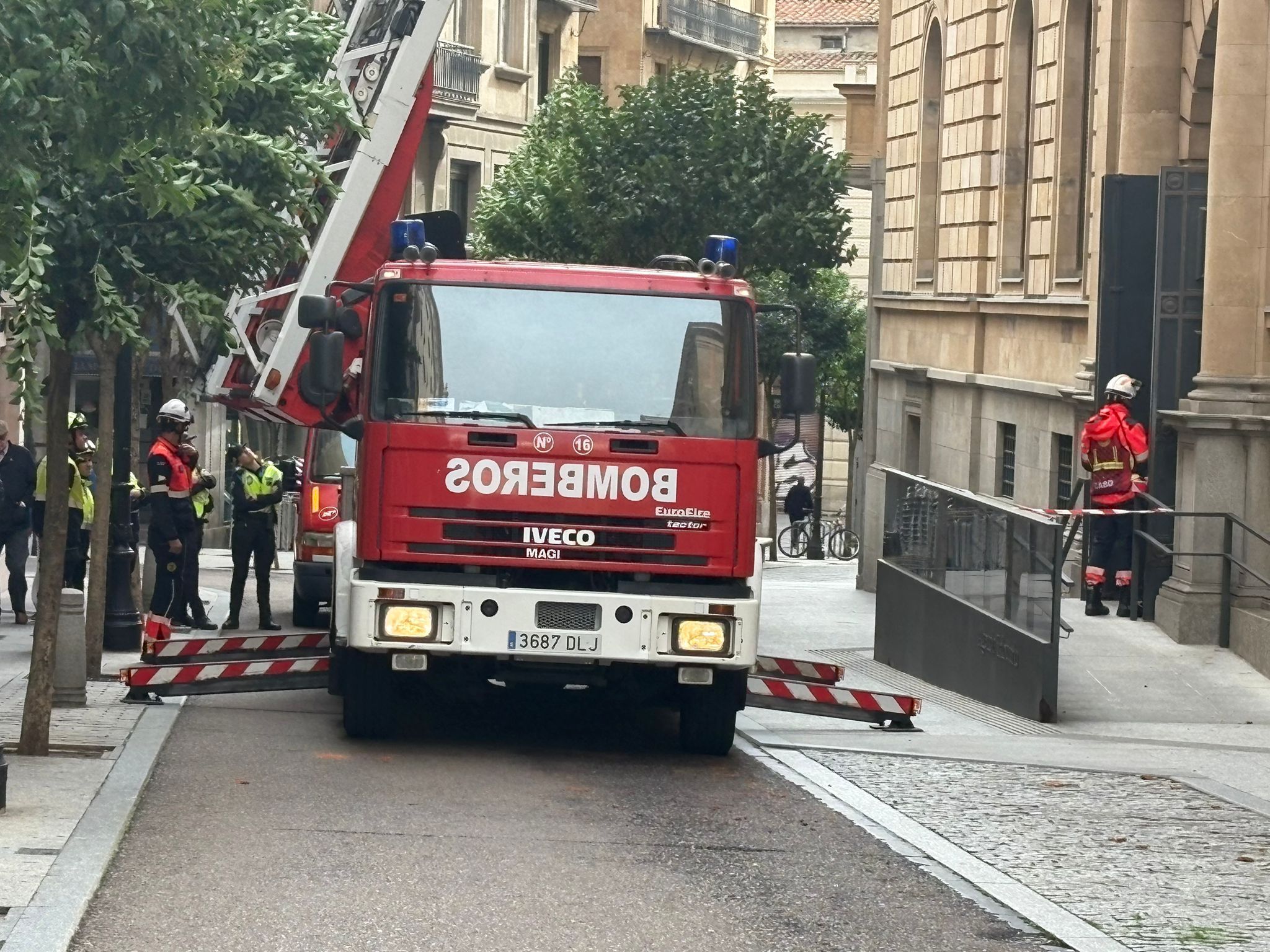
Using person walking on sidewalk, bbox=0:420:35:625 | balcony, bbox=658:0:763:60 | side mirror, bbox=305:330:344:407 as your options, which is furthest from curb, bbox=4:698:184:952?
balcony, bbox=658:0:763:60

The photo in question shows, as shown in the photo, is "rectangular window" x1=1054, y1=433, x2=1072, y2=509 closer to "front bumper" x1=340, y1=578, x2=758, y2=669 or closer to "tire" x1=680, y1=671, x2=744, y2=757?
"tire" x1=680, y1=671, x2=744, y2=757

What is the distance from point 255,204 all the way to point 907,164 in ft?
53.4

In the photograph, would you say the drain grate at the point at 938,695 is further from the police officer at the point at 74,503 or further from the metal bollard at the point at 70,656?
the police officer at the point at 74,503

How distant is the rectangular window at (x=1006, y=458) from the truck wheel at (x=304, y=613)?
7306 millimetres

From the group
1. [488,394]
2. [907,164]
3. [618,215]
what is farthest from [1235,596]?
[618,215]

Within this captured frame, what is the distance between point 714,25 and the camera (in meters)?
64.9

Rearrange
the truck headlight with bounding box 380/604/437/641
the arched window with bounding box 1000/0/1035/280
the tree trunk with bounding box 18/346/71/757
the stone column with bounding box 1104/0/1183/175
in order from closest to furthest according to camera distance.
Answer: the tree trunk with bounding box 18/346/71/757
the truck headlight with bounding box 380/604/437/641
the stone column with bounding box 1104/0/1183/175
the arched window with bounding box 1000/0/1035/280

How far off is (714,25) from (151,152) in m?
54.5

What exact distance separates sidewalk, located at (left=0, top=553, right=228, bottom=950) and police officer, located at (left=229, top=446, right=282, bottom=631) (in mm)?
4471

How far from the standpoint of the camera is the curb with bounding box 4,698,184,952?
6883 mm

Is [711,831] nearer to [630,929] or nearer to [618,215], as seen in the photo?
[630,929]

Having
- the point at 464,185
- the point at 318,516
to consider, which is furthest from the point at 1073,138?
the point at 464,185

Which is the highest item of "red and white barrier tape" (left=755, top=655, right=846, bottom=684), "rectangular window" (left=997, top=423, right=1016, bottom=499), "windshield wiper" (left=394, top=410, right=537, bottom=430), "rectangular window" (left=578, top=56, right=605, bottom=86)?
"rectangular window" (left=578, top=56, right=605, bottom=86)

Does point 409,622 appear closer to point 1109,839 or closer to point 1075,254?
point 1109,839
